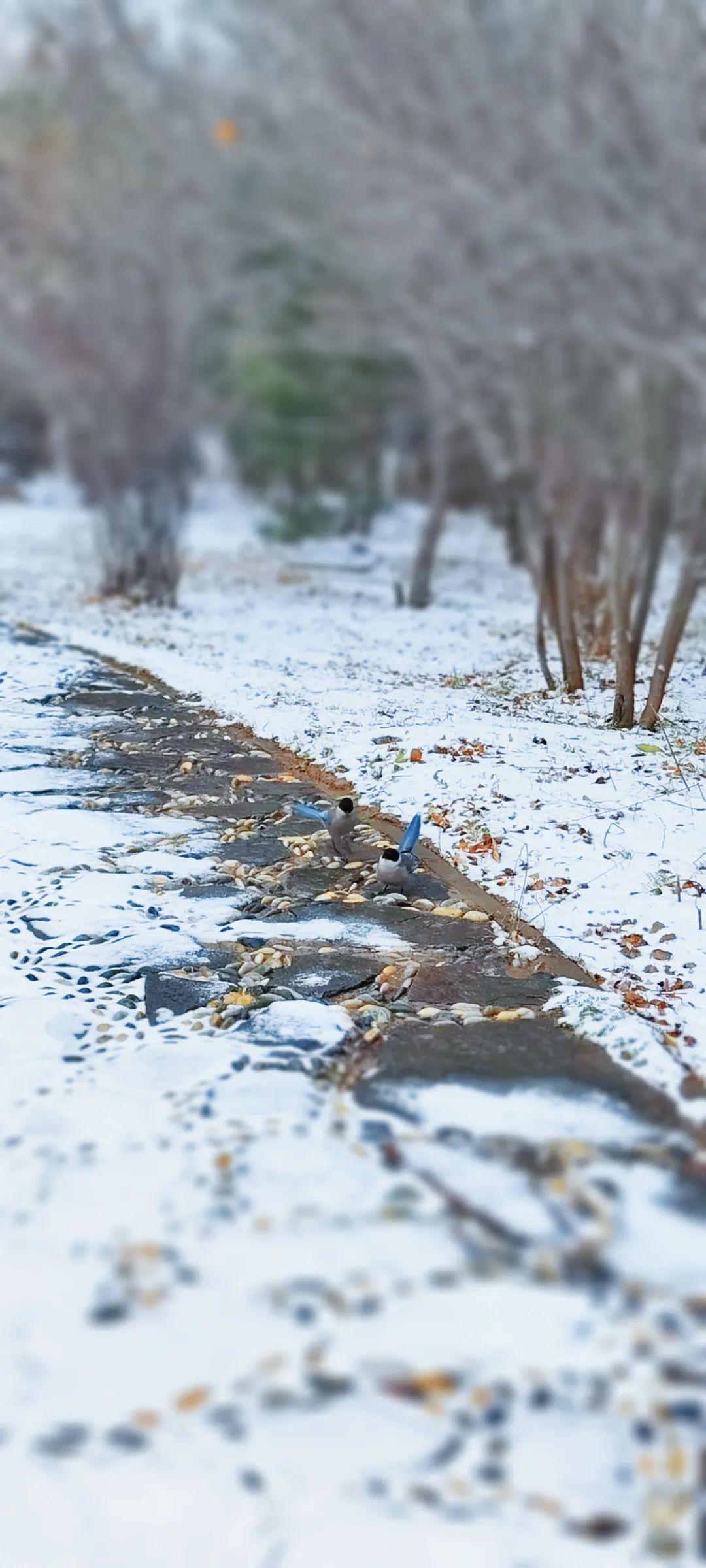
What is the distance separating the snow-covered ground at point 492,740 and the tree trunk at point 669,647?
0.60ft

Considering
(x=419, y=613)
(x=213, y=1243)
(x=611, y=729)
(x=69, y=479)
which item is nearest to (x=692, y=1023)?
(x=213, y=1243)

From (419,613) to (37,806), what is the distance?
11.2 meters

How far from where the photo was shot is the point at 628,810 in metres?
6.22

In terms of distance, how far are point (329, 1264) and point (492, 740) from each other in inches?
201

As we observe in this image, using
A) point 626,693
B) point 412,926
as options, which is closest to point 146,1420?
point 412,926

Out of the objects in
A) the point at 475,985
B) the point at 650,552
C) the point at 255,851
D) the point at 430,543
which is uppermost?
the point at 650,552

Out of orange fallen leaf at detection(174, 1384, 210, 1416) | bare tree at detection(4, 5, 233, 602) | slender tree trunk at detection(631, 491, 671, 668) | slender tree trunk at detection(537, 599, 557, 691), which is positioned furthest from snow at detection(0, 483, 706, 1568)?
bare tree at detection(4, 5, 233, 602)

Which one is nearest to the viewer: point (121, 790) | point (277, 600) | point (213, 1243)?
point (213, 1243)

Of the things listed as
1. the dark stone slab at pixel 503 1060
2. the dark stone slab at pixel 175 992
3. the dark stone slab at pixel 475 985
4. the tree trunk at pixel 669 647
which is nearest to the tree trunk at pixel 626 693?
the tree trunk at pixel 669 647

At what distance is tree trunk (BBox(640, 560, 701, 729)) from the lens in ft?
27.3

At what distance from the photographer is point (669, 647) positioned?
8539 millimetres

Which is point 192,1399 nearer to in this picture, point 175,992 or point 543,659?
point 175,992

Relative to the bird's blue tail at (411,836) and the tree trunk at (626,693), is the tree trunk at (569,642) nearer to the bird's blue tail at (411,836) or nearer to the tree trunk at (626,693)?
the tree trunk at (626,693)

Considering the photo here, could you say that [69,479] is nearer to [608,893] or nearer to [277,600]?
[277,600]
